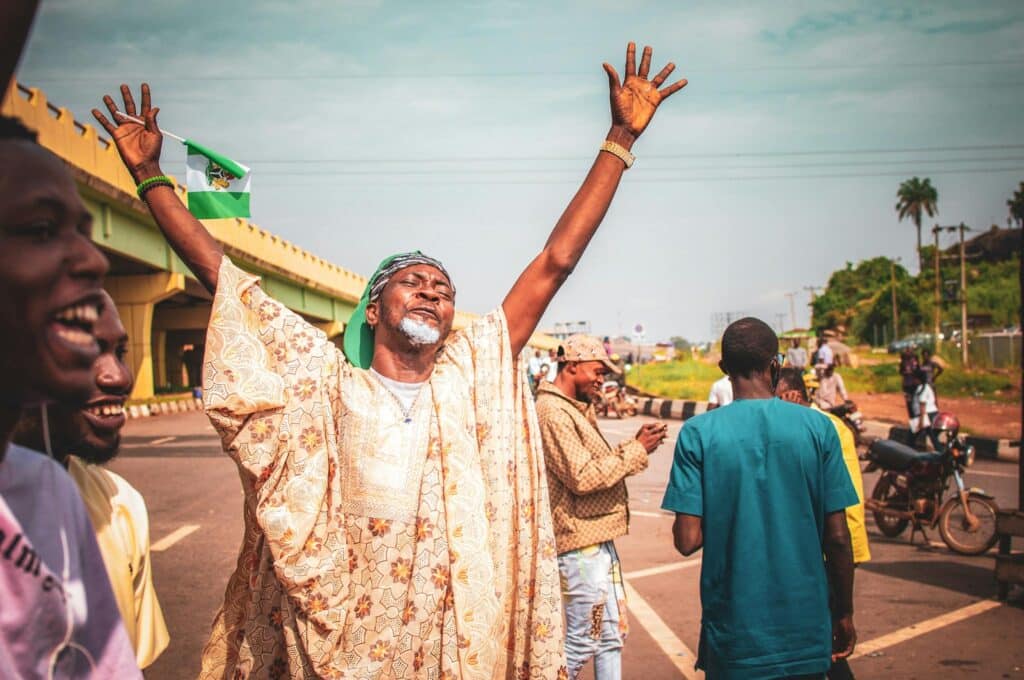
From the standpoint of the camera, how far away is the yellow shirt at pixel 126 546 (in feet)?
8.22

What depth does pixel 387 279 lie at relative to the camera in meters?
3.25

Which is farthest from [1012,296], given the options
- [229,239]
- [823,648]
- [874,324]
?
[823,648]

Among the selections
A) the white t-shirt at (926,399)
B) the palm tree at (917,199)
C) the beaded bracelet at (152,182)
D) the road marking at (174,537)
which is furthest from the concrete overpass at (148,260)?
the palm tree at (917,199)

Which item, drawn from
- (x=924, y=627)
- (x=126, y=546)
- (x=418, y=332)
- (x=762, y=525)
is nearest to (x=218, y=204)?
(x=418, y=332)

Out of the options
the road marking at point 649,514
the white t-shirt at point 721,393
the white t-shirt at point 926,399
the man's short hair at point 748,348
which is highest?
the man's short hair at point 748,348

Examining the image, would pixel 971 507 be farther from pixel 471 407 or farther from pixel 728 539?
pixel 471 407

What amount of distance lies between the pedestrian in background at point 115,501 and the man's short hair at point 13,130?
1175 millimetres

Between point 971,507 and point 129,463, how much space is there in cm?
1308

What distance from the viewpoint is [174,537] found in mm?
9562

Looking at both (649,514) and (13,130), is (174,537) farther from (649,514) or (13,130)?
(13,130)

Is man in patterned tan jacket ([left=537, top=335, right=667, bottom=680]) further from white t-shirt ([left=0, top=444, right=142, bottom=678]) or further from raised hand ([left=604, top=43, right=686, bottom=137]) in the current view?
white t-shirt ([left=0, top=444, right=142, bottom=678])

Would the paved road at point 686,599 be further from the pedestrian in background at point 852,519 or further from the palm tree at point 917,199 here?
the palm tree at point 917,199

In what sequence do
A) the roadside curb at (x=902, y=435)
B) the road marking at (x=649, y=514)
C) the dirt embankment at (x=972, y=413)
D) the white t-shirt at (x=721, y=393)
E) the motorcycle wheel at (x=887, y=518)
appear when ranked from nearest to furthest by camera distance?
the motorcycle wheel at (x=887, y=518) → the road marking at (x=649, y=514) → the white t-shirt at (x=721, y=393) → the roadside curb at (x=902, y=435) → the dirt embankment at (x=972, y=413)

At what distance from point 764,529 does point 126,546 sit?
2090 millimetres
